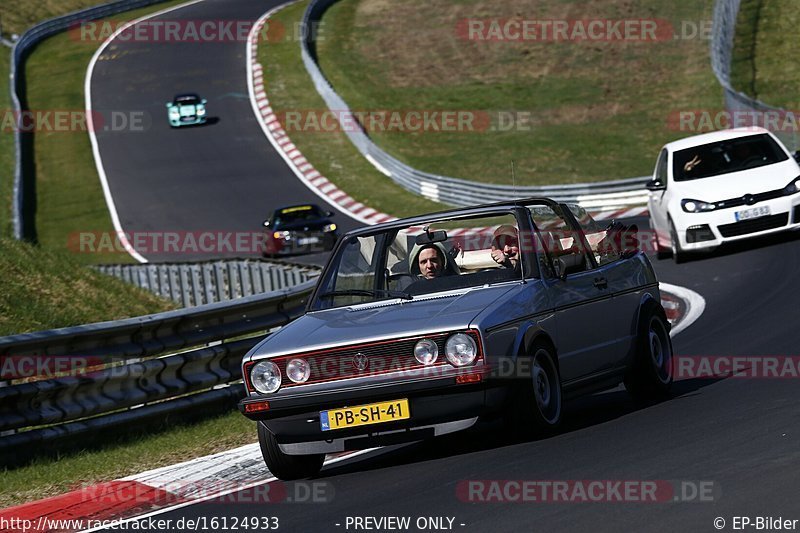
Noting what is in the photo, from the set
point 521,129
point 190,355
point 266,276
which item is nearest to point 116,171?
point 521,129

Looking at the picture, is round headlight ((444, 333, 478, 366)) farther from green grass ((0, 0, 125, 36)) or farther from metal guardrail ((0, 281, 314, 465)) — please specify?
green grass ((0, 0, 125, 36))

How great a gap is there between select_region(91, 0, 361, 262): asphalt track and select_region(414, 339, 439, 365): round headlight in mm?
26897

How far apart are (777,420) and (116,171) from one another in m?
38.2

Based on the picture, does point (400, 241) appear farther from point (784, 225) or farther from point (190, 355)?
point (784, 225)

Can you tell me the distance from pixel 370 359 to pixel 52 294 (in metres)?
9.22

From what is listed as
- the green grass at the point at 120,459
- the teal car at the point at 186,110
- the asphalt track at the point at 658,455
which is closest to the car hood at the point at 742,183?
the asphalt track at the point at 658,455

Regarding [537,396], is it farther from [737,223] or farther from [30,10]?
[30,10]

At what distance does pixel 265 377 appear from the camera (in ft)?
27.3

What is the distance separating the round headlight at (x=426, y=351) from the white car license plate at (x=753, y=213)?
429 inches

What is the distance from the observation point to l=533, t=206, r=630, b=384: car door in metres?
8.94

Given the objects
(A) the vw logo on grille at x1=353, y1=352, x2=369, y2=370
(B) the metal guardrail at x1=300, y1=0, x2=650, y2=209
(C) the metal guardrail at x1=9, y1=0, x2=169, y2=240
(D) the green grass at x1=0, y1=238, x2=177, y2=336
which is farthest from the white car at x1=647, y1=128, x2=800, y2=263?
(C) the metal guardrail at x1=9, y1=0, x2=169, y2=240

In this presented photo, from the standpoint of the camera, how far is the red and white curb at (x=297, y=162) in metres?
34.7

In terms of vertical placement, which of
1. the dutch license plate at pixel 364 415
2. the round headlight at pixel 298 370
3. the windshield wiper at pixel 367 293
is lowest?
the dutch license plate at pixel 364 415

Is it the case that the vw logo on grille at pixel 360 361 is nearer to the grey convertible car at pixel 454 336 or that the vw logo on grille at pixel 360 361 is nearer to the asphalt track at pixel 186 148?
the grey convertible car at pixel 454 336
